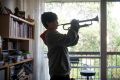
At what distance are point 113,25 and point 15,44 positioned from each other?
176 centimetres

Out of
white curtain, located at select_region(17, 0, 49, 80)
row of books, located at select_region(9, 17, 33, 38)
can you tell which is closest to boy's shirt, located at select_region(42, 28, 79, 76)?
row of books, located at select_region(9, 17, 33, 38)

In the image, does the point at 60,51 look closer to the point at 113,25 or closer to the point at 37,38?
the point at 37,38

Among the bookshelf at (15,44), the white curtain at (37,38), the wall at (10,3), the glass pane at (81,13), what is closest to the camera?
the bookshelf at (15,44)

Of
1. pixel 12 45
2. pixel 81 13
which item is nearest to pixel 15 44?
pixel 12 45

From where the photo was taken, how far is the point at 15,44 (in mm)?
3338

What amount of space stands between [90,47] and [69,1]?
3.09 feet

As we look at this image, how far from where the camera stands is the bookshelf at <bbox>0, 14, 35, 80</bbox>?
2553 millimetres

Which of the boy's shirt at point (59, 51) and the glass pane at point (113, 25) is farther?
the glass pane at point (113, 25)

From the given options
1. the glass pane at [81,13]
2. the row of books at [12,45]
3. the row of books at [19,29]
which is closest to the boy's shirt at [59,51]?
the row of books at [19,29]

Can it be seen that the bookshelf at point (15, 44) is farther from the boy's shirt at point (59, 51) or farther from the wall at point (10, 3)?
the boy's shirt at point (59, 51)

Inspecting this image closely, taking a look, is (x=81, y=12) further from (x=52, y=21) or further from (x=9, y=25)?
(x=52, y=21)

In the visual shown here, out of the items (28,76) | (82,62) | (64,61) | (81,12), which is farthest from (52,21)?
(82,62)

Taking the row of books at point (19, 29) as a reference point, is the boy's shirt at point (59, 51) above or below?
below

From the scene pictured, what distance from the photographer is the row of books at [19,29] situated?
2691mm
